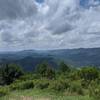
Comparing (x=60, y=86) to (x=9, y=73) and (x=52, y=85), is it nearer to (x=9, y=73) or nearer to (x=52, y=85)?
(x=52, y=85)

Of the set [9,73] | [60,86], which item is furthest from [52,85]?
[9,73]

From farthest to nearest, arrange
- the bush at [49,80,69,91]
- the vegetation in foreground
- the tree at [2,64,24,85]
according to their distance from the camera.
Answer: the tree at [2,64,24,85]
the bush at [49,80,69,91]
the vegetation in foreground

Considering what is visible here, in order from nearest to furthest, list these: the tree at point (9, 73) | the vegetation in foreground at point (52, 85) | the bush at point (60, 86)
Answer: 1. the vegetation in foreground at point (52, 85)
2. the bush at point (60, 86)
3. the tree at point (9, 73)

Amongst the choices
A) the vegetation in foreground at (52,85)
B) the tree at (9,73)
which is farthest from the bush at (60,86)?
the tree at (9,73)

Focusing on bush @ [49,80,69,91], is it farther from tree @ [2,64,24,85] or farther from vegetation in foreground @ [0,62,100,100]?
tree @ [2,64,24,85]

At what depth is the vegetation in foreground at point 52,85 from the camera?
2073 centimetres

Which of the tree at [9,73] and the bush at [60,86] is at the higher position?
the bush at [60,86]

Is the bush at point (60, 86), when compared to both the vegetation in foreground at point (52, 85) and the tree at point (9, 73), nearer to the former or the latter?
the vegetation in foreground at point (52, 85)

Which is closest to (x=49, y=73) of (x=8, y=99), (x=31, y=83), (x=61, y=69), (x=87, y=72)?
(x=61, y=69)

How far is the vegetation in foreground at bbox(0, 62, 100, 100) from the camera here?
20.7m

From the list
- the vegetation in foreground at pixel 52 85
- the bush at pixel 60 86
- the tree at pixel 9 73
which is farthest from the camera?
the tree at pixel 9 73

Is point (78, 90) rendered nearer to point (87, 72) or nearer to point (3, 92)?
point (3, 92)

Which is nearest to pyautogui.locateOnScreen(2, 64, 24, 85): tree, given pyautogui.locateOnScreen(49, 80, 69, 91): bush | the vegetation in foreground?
the vegetation in foreground

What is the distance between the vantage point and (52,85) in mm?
26766
